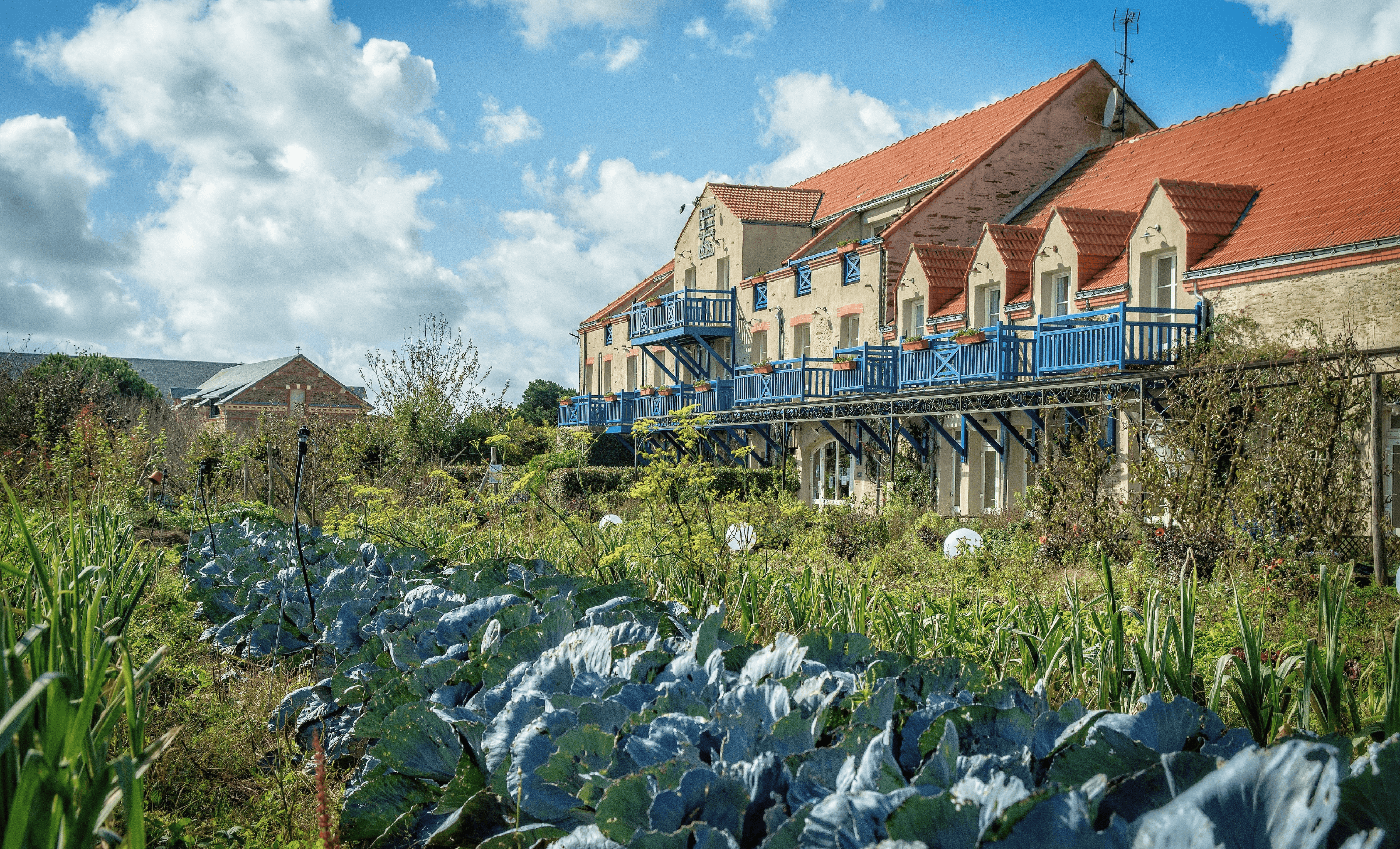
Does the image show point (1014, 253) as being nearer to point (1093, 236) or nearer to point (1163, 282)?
point (1093, 236)

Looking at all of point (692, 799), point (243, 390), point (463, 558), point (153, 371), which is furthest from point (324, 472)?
point (153, 371)

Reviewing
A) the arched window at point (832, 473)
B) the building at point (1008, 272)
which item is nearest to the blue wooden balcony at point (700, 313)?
the building at point (1008, 272)

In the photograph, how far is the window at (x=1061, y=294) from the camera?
19406 mm

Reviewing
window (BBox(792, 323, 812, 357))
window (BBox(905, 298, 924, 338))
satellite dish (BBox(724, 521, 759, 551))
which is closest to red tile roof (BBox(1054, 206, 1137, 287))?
window (BBox(905, 298, 924, 338))

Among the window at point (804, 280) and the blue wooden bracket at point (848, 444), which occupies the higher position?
the window at point (804, 280)

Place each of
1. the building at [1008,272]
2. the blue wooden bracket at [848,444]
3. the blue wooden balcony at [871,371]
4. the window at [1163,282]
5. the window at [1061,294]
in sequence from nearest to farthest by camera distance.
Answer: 1. the building at [1008,272]
2. the window at [1163,282]
3. the window at [1061,294]
4. the blue wooden balcony at [871,371]
5. the blue wooden bracket at [848,444]

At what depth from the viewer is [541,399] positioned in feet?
211

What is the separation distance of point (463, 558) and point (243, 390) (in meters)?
56.8

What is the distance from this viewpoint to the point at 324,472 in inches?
568

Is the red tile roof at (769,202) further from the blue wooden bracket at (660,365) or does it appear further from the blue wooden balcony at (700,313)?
the blue wooden bracket at (660,365)

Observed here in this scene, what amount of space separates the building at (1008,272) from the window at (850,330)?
0.09 metres

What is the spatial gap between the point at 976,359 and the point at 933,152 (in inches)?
391

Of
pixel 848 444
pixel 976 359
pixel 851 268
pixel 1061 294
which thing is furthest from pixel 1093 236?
pixel 851 268

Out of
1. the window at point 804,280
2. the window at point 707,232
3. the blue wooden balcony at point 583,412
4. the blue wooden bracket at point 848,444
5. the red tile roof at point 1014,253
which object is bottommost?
the blue wooden bracket at point 848,444
